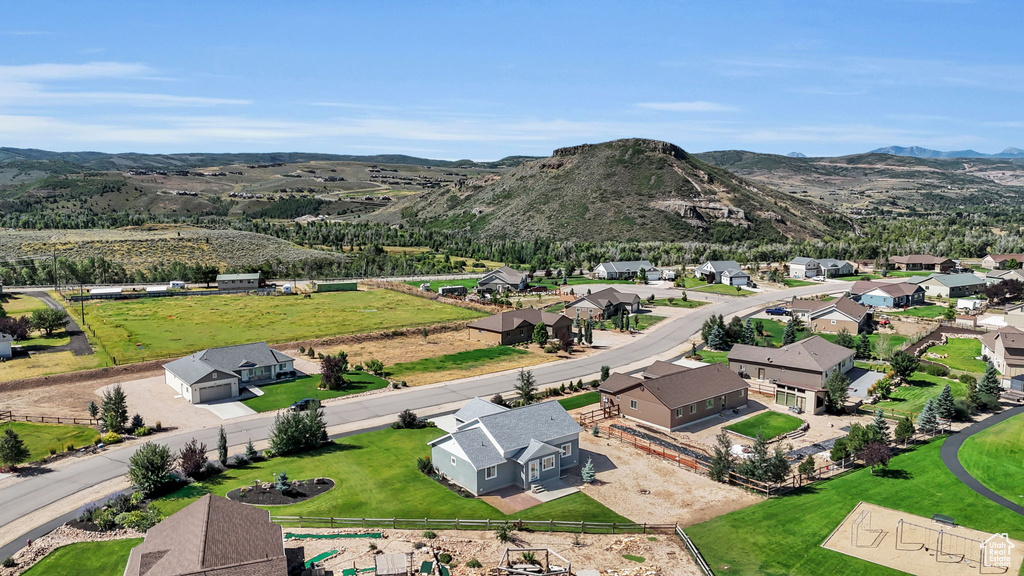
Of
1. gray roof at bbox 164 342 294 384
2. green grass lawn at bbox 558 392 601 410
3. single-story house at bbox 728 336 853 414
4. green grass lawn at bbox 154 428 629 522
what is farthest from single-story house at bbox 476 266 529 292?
green grass lawn at bbox 154 428 629 522

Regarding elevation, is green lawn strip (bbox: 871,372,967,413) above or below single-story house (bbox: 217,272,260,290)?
above

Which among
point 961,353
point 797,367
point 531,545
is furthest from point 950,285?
point 531,545

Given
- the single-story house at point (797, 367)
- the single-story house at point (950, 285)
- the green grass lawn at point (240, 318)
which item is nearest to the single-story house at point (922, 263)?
the single-story house at point (950, 285)

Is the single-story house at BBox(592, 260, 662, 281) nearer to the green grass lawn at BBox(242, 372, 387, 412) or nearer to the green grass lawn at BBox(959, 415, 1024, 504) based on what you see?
the green grass lawn at BBox(242, 372, 387, 412)

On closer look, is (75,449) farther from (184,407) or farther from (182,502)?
(182,502)

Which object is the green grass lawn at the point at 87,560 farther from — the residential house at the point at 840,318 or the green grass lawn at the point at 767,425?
the residential house at the point at 840,318

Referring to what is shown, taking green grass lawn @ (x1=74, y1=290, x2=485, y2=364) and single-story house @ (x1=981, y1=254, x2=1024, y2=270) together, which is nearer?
green grass lawn @ (x1=74, y1=290, x2=485, y2=364)
